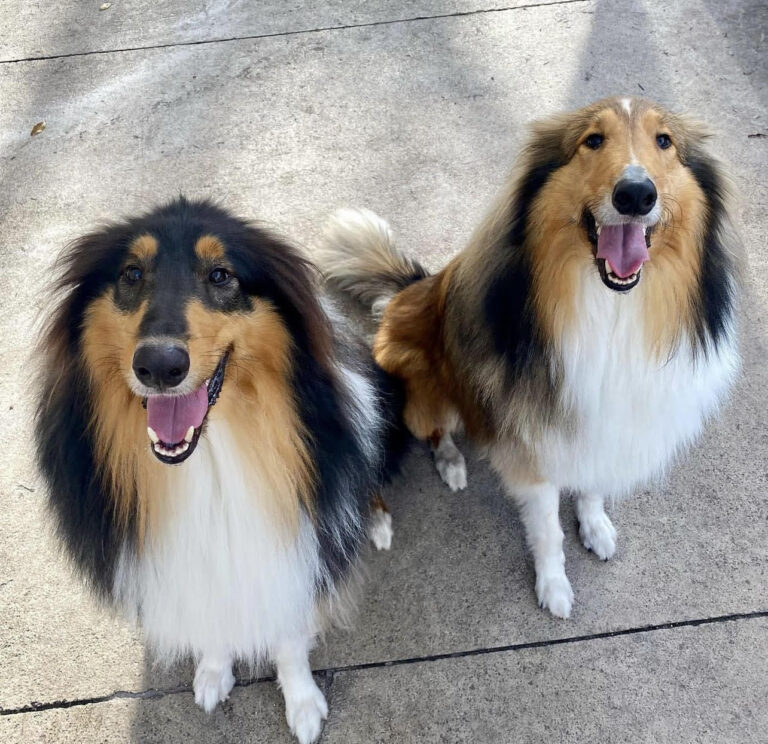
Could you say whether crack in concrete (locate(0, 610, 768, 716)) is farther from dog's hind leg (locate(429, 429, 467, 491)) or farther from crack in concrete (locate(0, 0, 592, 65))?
crack in concrete (locate(0, 0, 592, 65))

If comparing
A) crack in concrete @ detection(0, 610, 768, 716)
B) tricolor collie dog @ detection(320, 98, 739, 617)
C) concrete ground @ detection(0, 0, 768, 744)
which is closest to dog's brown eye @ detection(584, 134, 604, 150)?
tricolor collie dog @ detection(320, 98, 739, 617)

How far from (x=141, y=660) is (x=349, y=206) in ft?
7.87

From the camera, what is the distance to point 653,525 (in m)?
2.70

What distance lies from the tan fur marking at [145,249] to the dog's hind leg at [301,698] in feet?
4.22

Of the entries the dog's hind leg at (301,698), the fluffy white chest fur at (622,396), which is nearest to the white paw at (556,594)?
the fluffy white chest fur at (622,396)

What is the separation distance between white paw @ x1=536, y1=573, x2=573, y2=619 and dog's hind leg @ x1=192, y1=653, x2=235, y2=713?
1120mm

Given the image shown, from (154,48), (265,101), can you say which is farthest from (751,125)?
(154,48)

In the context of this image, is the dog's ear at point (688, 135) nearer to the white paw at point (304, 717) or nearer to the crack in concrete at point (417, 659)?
the crack in concrete at point (417, 659)

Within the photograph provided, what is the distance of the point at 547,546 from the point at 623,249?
1173 millimetres

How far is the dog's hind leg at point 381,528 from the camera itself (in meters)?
2.61

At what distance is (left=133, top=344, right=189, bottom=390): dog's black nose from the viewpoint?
147 cm

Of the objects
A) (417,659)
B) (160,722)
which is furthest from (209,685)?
(417,659)

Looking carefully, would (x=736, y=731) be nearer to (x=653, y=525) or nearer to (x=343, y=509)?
(x=653, y=525)

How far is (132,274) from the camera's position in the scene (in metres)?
1.68
